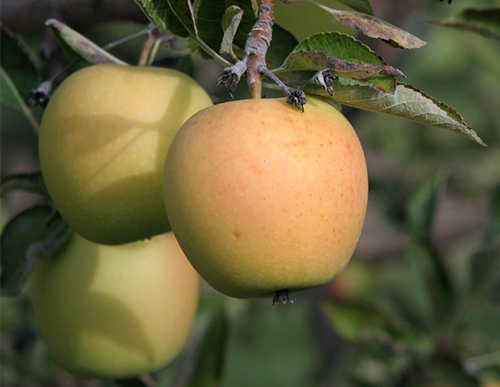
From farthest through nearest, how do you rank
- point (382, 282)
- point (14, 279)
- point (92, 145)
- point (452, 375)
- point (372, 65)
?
point (382, 282)
point (452, 375)
point (14, 279)
point (92, 145)
point (372, 65)

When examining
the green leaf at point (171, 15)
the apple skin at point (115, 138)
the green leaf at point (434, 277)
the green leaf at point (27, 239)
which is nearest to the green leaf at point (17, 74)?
the green leaf at point (27, 239)

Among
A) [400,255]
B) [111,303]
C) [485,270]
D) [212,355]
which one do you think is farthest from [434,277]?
[400,255]

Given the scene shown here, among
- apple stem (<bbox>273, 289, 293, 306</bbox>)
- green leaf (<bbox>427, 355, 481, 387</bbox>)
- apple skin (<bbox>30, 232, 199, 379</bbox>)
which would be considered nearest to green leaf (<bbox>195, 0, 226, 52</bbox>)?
apple stem (<bbox>273, 289, 293, 306</bbox>)

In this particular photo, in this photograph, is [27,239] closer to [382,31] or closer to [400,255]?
[382,31]

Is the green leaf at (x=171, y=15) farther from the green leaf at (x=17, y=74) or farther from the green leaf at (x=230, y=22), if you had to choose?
the green leaf at (x=17, y=74)

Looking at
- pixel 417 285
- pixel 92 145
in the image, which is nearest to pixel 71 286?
pixel 92 145

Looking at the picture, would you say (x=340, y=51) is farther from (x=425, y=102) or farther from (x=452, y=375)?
(x=452, y=375)

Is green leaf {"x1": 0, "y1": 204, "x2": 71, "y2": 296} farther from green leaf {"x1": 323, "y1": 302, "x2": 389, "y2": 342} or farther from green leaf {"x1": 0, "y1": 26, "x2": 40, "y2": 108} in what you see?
green leaf {"x1": 323, "y1": 302, "x2": 389, "y2": 342}
